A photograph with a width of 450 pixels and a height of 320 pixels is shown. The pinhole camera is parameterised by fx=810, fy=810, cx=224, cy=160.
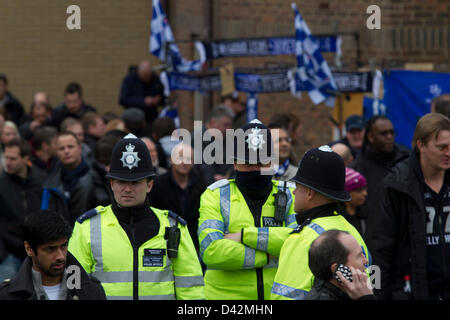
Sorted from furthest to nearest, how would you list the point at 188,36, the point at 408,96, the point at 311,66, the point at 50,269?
the point at 188,36, the point at 311,66, the point at 408,96, the point at 50,269

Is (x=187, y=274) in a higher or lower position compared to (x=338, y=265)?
lower

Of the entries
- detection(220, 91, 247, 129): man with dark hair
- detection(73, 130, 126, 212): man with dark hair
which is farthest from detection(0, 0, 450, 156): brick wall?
detection(73, 130, 126, 212): man with dark hair

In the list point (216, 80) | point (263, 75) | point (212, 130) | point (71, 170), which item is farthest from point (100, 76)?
point (71, 170)

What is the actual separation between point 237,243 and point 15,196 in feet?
12.6

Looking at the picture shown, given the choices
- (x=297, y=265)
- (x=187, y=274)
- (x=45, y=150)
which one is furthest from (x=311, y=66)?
(x=297, y=265)

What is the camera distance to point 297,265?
13.5ft

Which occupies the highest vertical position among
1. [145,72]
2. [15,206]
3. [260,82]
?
[145,72]

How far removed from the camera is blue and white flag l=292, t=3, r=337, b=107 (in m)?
10.1

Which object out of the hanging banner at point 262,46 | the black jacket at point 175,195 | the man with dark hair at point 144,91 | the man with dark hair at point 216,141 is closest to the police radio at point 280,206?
the black jacket at point 175,195

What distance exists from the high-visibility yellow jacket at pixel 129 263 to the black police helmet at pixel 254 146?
2.12 feet

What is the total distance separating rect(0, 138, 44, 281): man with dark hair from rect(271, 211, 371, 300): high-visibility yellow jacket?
4317 millimetres

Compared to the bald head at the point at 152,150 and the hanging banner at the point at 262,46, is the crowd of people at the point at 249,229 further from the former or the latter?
the hanging banner at the point at 262,46

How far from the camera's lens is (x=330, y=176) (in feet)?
14.6

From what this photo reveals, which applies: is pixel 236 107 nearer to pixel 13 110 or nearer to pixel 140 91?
pixel 140 91
